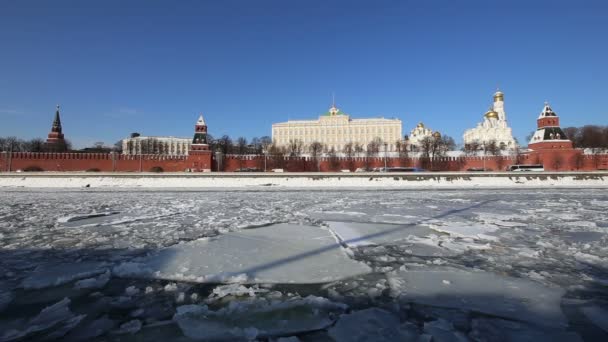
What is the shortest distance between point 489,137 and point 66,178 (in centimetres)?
7238

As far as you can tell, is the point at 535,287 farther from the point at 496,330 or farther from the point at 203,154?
the point at 203,154

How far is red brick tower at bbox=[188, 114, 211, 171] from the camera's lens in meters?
43.9

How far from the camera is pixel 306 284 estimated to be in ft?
12.1

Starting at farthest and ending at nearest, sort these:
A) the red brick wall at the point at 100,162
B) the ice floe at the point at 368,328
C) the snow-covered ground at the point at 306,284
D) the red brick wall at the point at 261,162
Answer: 1. the red brick wall at the point at 261,162
2. the red brick wall at the point at 100,162
3. the snow-covered ground at the point at 306,284
4. the ice floe at the point at 368,328

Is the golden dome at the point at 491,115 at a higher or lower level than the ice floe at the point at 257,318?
higher

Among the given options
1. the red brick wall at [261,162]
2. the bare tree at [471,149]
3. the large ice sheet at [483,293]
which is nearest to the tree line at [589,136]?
the bare tree at [471,149]

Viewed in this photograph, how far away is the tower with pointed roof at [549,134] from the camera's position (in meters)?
41.5

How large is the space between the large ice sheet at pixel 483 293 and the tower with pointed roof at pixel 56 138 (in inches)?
2582

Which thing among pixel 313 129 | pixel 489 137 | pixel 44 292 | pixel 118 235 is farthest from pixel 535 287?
pixel 313 129

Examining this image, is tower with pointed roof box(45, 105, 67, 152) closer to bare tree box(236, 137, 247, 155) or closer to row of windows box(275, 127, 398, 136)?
bare tree box(236, 137, 247, 155)

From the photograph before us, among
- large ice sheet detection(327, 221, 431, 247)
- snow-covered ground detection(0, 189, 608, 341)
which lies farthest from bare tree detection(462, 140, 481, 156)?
large ice sheet detection(327, 221, 431, 247)

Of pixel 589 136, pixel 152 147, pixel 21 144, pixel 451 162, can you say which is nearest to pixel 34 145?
pixel 21 144

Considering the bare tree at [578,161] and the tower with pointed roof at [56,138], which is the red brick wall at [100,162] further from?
the bare tree at [578,161]

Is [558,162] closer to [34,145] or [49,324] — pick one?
[49,324]
